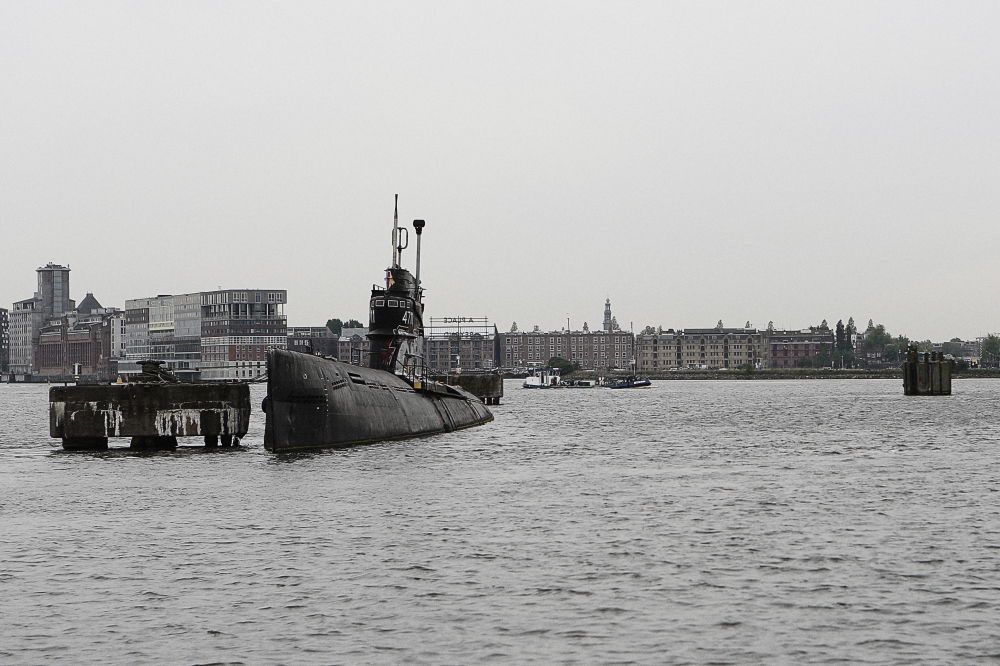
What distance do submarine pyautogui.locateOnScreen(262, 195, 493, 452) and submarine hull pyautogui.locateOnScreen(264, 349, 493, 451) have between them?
0.14 ft

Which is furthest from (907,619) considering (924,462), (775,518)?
(924,462)

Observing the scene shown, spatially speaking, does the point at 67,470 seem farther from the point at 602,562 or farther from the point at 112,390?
the point at 602,562

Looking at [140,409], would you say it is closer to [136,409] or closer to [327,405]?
[136,409]

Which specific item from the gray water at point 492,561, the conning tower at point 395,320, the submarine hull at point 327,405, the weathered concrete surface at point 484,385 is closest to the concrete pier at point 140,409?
the gray water at point 492,561

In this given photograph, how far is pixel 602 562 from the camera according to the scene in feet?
77.9

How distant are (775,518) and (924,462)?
2049 centimetres

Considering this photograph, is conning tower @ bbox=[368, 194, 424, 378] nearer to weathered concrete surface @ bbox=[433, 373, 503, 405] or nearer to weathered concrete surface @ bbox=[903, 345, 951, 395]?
weathered concrete surface @ bbox=[433, 373, 503, 405]

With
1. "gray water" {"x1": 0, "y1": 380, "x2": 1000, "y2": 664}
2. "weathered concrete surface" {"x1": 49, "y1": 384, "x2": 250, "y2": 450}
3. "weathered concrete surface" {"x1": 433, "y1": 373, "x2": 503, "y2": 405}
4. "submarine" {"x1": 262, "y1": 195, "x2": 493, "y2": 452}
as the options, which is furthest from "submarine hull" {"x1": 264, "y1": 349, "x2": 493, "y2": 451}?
"weathered concrete surface" {"x1": 433, "y1": 373, "x2": 503, "y2": 405}

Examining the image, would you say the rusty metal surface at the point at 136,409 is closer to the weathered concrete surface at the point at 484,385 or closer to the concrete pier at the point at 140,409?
the concrete pier at the point at 140,409

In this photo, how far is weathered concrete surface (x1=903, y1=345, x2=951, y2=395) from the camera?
140125 millimetres

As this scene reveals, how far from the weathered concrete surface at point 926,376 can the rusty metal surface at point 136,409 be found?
111212 mm

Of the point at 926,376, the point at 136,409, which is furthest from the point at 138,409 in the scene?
the point at 926,376

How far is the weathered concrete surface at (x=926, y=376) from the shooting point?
14012 centimetres

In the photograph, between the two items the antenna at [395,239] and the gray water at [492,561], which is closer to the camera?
the gray water at [492,561]
